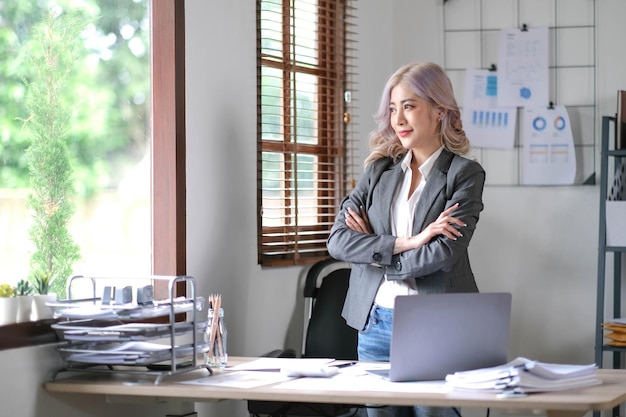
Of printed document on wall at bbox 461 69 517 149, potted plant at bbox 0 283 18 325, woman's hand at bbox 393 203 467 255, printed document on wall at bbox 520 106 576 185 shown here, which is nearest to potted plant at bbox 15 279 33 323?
potted plant at bbox 0 283 18 325

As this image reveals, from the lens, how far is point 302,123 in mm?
4320

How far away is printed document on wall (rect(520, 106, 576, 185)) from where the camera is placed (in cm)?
464

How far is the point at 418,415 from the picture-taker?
281 centimetres

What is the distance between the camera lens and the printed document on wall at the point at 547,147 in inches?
183

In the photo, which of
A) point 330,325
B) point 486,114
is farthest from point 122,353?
point 486,114

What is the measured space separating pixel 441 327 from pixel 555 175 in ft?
7.75

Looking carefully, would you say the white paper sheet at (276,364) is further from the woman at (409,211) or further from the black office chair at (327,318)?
the black office chair at (327,318)

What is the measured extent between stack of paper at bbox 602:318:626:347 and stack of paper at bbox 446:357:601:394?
1.87 meters

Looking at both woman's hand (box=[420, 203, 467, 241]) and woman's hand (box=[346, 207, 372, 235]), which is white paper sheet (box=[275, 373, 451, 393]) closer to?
woman's hand (box=[420, 203, 467, 241])

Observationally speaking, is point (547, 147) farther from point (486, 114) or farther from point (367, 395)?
point (367, 395)

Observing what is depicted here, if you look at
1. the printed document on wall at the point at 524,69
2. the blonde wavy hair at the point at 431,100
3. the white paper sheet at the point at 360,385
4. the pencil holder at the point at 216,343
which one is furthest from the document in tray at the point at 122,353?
the printed document on wall at the point at 524,69

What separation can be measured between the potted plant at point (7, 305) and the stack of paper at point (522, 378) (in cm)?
117

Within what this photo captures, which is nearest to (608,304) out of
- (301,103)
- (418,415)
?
(301,103)

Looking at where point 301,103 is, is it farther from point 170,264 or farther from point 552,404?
point 552,404
